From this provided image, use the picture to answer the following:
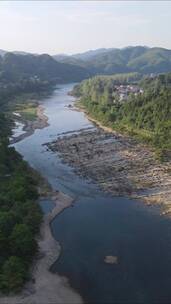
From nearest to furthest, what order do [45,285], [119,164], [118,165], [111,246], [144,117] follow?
[45,285]
[111,246]
[118,165]
[119,164]
[144,117]

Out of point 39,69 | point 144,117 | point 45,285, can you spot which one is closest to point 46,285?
point 45,285

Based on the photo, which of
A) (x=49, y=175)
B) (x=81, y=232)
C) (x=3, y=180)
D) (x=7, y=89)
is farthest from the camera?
(x=7, y=89)

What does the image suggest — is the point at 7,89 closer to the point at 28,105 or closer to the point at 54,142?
the point at 28,105

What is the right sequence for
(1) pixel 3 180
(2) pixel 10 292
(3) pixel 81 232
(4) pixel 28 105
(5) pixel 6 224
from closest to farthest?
(2) pixel 10 292 → (5) pixel 6 224 → (3) pixel 81 232 → (1) pixel 3 180 → (4) pixel 28 105

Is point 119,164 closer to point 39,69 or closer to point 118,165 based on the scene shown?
point 118,165

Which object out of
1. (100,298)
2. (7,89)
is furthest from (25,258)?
(7,89)

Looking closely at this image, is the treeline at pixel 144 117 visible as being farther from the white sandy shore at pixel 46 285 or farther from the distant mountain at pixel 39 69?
the distant mountain at pixel 39 69
